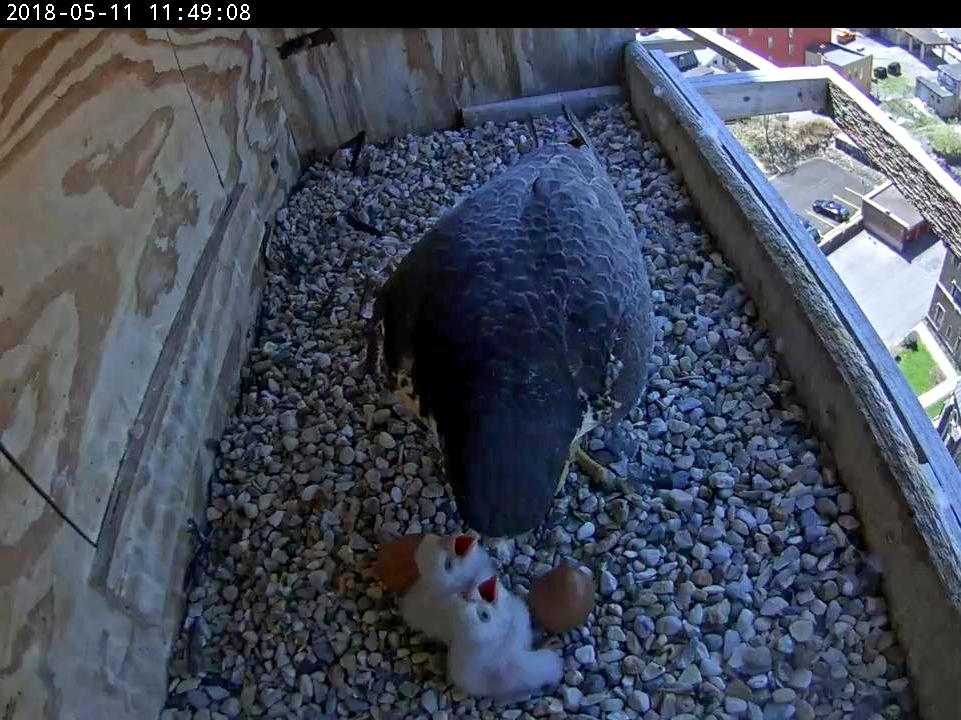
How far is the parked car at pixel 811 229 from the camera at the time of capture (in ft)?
7.48

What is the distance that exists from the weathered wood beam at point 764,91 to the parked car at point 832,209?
0.56m

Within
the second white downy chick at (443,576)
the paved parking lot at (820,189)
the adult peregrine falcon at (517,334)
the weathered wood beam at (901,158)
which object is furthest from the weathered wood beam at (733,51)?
the second white downy chick at (443,576)

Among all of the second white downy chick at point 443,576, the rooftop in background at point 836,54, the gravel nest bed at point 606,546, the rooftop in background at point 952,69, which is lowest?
the gravel nest bed at point 606,546

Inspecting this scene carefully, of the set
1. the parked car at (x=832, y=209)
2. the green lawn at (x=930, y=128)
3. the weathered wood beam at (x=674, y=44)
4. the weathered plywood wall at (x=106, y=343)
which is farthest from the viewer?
the weathered wood beam at (x=674, y=44)

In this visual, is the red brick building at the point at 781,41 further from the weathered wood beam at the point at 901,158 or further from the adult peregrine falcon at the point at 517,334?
the adult peregrine falcon at the point at 517,334

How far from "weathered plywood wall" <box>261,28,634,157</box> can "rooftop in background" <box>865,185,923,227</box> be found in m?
1.11

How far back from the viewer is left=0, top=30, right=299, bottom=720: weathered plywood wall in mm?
1364

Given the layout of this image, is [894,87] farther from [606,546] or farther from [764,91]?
[606,546]

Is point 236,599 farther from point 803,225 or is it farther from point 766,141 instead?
point 766,141

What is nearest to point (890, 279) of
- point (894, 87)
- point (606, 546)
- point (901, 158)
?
point (901, 158)

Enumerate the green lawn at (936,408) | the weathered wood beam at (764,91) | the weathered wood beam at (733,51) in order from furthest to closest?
the weathered wood beam at (733,51) < the weathered wood beam at (764,91) < the green lawn at (936,408)

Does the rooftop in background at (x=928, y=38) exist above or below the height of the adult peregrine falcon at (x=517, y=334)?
above

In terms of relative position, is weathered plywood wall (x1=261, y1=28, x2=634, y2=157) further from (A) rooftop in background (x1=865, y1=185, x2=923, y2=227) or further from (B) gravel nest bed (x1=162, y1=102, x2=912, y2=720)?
(A) rooftop in background (x1=865, y1=185, x2=923, y2=227)

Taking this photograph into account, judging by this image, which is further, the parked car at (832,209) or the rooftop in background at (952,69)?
the parked car at (832,209)
